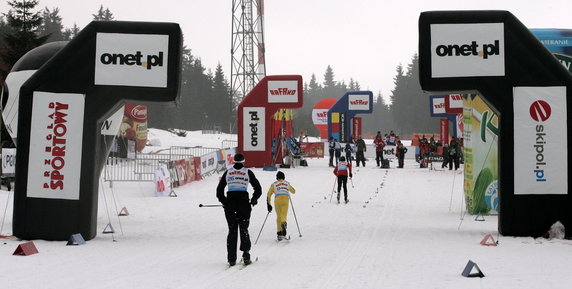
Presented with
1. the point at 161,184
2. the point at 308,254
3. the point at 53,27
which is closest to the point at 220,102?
the point at 53,27

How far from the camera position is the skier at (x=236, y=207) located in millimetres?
9477

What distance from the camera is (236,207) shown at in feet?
31.6

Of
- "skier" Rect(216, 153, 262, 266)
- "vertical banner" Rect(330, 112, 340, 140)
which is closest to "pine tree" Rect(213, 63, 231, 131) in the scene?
"vertical banner" Rect(330, 112, 340, 140)

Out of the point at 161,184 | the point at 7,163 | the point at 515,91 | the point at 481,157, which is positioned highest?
the point at 515,91

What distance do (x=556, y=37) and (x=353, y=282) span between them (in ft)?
35.4

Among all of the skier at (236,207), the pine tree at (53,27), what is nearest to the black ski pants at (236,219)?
the skier at (236,207)

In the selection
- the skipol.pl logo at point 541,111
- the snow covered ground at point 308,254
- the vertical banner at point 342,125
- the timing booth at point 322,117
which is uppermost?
the timing booth at point 322,117

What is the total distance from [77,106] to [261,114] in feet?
69.0

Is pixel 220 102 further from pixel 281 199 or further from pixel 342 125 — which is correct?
pixel 281 199

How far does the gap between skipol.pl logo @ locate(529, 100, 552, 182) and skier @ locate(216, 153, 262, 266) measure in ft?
18.3

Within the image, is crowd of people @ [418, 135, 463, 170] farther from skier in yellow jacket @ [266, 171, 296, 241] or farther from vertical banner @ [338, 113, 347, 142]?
skier in yellow jacket @ [266, 171, 296, 241]

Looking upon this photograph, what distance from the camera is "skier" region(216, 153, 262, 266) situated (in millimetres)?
9477

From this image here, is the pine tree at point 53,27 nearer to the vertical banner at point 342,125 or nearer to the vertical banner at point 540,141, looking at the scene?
the vertical banner at point 342,125

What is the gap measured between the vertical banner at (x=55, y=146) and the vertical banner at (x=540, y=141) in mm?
8429
